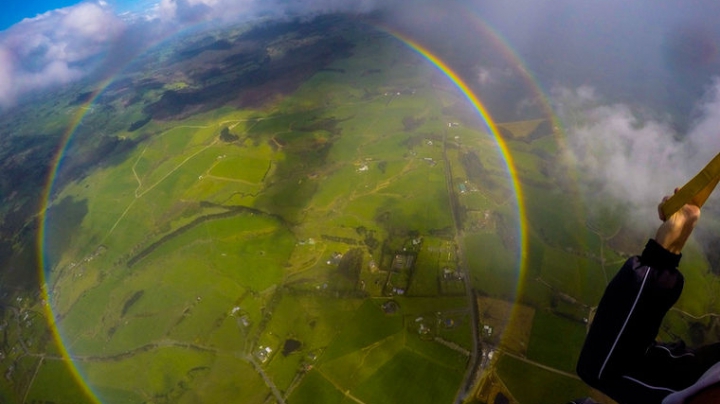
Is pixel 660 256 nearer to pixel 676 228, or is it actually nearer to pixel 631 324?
pixel 676 228

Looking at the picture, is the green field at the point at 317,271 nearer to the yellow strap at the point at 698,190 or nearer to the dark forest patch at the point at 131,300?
the dark forest patch at the point at 131,300

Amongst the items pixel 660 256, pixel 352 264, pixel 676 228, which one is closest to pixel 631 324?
pixel 660 256

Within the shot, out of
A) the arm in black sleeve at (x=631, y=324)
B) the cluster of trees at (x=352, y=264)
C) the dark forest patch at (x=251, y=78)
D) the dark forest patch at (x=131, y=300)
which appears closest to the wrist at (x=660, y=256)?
the arm in black sleeve at (x=631, y=324)

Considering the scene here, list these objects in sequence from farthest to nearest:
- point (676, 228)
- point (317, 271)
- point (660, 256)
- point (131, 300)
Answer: point (131, 300)
point (317, 271)
point (660, 256)
point (676, 228)

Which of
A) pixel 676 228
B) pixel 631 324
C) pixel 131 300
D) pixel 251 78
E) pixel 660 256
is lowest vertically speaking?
pixel 131 300

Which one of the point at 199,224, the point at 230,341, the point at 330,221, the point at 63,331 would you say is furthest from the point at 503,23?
the point at 63,331

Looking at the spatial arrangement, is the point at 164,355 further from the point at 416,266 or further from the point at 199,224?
the point at 416,266
